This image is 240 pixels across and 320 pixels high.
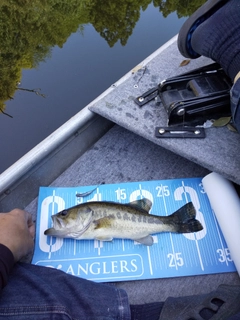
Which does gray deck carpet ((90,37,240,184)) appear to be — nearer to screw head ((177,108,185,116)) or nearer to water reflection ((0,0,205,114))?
screw head ((177,108,185,116))

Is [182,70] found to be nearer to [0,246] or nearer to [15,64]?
[0,246]

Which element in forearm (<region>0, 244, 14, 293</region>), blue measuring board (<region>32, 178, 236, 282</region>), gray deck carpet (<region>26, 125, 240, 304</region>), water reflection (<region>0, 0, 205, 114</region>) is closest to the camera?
forearm (<region>0, 244, 14, 293</region>)

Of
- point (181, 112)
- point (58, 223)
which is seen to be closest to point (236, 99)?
point (181, 112)

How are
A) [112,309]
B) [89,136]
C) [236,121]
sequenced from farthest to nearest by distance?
1. [89,136]
2. [236,121]
3. [112,309]

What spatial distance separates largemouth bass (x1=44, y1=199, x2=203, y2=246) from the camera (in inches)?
53.2

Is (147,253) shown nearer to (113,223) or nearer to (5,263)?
(113,223)

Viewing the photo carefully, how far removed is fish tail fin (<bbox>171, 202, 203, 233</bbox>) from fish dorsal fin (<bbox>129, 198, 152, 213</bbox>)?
11 cm

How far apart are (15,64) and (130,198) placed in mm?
2441

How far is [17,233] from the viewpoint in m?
1.24

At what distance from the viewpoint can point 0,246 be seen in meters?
1.14

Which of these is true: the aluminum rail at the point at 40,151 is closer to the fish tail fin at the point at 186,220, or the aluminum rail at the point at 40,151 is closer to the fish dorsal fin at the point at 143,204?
the fish dorsal fin at the point at 143,204

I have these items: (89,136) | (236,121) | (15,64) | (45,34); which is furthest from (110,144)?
(45,34)

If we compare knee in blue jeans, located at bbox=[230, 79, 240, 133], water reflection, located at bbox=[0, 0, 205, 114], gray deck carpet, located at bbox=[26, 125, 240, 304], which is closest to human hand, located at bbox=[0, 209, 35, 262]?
gray deck carpet, located at bbox=[26, 125, 240, 304]

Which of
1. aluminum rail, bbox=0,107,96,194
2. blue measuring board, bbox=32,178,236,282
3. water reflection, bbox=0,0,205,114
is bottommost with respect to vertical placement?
blue measuring board, bbox=32,178,236,282
